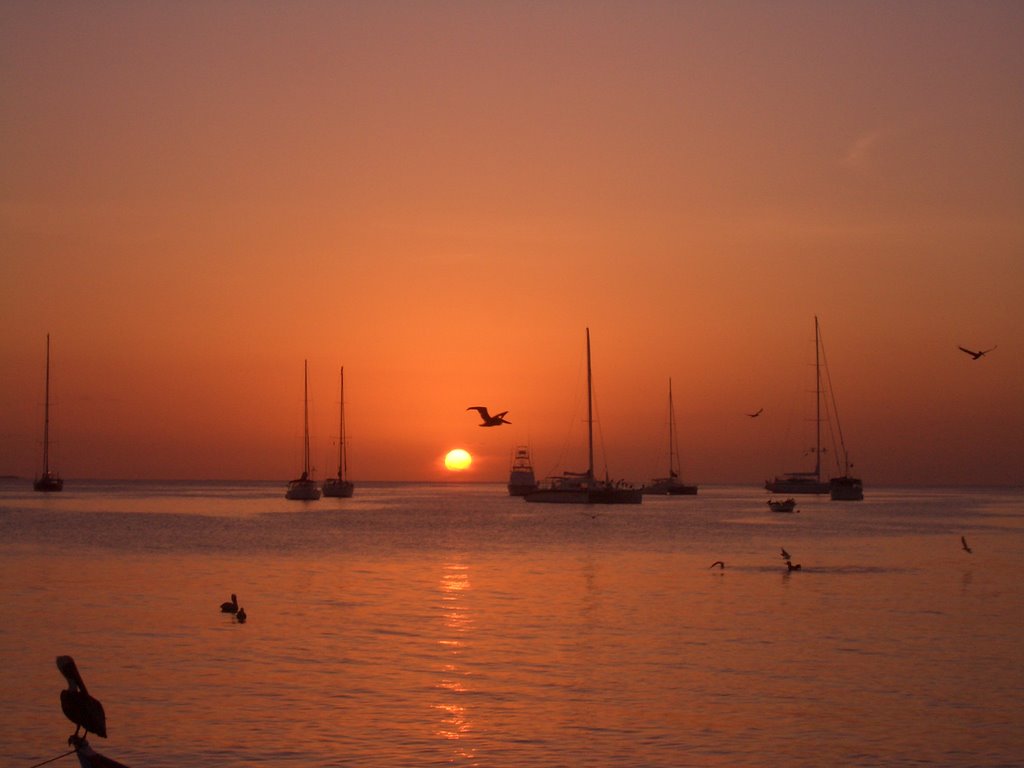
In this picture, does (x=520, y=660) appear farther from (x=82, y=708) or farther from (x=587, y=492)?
(x=587, y=492)

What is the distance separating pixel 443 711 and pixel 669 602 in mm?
20757

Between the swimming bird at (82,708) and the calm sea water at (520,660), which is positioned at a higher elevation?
the swimming bird at (82,708)

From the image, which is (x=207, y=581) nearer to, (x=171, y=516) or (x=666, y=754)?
(x=666, y=754)

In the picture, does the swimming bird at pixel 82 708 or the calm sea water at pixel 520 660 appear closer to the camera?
the swimming bird at pixel 82 708

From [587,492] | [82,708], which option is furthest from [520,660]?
[587,492]

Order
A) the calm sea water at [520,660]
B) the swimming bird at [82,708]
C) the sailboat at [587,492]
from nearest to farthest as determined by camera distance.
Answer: the swimming bird at [82,708], the calm sea water at [520,660], the sailboat at [587,492]

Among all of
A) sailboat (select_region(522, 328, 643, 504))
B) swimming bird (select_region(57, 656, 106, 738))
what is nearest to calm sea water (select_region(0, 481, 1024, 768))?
swimming bird (select_region(57, 656, 106, 738))

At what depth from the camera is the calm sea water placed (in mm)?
21562

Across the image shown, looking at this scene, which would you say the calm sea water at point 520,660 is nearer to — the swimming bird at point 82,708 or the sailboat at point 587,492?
the swimming bird at point 82,708

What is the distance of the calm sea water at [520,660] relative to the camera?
21562mm

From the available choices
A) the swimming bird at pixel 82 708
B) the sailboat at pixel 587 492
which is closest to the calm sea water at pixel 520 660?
the swimming bird at pixel 82 708

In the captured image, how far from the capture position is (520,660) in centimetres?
3003

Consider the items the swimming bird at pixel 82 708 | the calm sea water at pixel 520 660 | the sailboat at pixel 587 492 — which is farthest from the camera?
the sailboat at pixel 587 492

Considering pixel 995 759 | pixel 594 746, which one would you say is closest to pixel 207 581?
pixel 594 746
